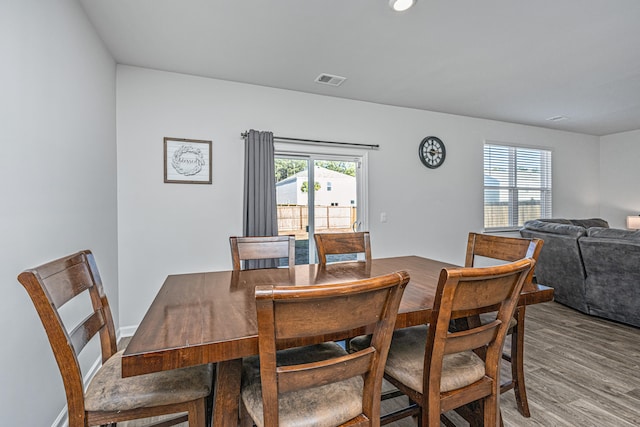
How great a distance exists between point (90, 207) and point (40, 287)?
1587mm

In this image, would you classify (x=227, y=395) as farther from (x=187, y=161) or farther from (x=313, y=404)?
(x=187, y=161)

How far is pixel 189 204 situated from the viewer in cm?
323

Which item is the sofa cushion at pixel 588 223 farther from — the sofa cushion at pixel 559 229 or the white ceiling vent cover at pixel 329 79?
the white ceiling vent cover at pixel 329 79

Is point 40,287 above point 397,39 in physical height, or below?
below

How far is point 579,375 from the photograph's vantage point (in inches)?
→ 89.4

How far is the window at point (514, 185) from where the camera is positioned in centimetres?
505

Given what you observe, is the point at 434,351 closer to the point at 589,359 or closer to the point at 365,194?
the point at 589,359

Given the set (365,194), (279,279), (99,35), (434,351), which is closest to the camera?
(434,351)

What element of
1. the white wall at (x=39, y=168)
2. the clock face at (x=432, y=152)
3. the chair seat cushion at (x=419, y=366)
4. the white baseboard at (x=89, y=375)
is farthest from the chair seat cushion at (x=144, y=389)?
the clock face at (x=432, y=152)

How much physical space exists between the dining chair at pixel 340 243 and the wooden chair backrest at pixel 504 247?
67cm

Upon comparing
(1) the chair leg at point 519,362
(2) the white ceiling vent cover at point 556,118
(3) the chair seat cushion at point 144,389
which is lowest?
(1) the chair leg at point 519,362

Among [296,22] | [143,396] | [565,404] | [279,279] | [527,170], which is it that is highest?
[296,22]

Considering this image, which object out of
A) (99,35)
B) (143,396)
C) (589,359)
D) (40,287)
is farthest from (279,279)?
(589,359)

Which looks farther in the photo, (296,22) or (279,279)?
(296,22)
